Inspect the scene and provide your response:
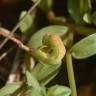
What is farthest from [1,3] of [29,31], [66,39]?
[66,39]

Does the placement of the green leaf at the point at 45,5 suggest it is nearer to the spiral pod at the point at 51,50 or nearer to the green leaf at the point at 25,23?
the green leaf at the point at 25,23

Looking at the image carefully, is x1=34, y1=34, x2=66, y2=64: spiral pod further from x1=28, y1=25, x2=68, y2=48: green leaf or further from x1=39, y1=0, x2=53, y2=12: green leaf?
x1=39, y1=0, x2=53, y2=12: green leaf

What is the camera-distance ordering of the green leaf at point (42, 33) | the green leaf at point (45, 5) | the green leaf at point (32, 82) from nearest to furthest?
the green leaf at point (32, 82)
the green leaf at point (42, 33)
the green leaf at point (45, 5)

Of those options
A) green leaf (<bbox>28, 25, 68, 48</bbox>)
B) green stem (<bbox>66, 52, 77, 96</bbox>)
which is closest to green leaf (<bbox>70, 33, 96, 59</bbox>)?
green stem (<bbox>66, 52, 77, 96</bbox>)

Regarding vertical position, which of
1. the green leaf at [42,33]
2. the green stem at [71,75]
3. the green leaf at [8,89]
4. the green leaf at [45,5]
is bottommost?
the green stem at [71,75]

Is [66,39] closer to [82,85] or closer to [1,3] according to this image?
[82,85]

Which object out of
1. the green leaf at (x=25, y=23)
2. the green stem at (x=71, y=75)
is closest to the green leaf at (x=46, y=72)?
the green stem at (x=71, y=75)

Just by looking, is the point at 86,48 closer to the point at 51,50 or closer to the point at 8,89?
the point at 51,50
